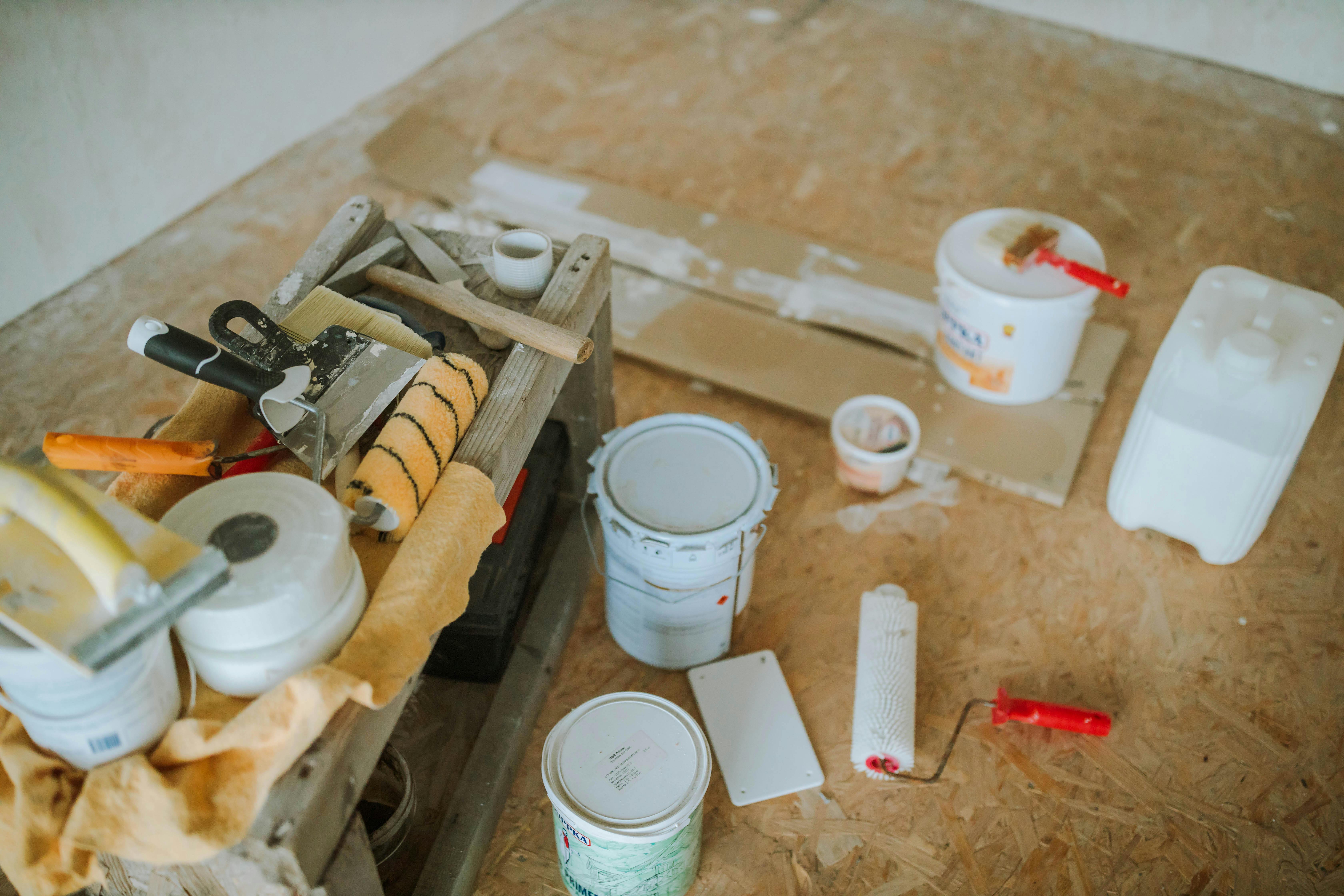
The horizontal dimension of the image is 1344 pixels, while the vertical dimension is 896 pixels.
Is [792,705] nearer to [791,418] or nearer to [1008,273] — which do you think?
[791,418]

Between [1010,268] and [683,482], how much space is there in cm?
94

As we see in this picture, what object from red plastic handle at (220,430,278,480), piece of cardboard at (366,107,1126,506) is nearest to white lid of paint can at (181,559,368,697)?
red plastic handle at (220,430,278,480)

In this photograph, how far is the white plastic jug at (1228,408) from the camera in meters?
1.60

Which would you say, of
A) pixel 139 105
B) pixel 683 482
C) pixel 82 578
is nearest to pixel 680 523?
pixel 683 482

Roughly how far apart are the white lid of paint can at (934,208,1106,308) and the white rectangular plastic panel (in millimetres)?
897

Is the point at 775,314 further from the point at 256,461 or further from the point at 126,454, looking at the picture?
the point at 126,454

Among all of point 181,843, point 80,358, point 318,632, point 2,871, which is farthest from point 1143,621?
point 80,358

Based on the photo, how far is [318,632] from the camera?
0.87 m

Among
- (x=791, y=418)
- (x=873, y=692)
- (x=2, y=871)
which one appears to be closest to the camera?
(x=2, y=871)

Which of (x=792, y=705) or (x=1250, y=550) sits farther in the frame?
(x=1250, y=550)

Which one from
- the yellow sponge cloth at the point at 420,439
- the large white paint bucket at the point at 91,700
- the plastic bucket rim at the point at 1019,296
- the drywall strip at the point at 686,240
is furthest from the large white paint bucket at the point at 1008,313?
the large white paint bucket at the point at 91,700

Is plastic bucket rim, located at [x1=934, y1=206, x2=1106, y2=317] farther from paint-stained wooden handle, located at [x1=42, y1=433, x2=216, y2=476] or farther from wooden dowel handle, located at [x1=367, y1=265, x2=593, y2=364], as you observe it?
paint-stained wooden handle, located at [x1=42, y1=433, x2=216, y2=476]

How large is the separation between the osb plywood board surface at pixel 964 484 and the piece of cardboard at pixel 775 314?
0.23 feet

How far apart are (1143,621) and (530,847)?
119 cm
